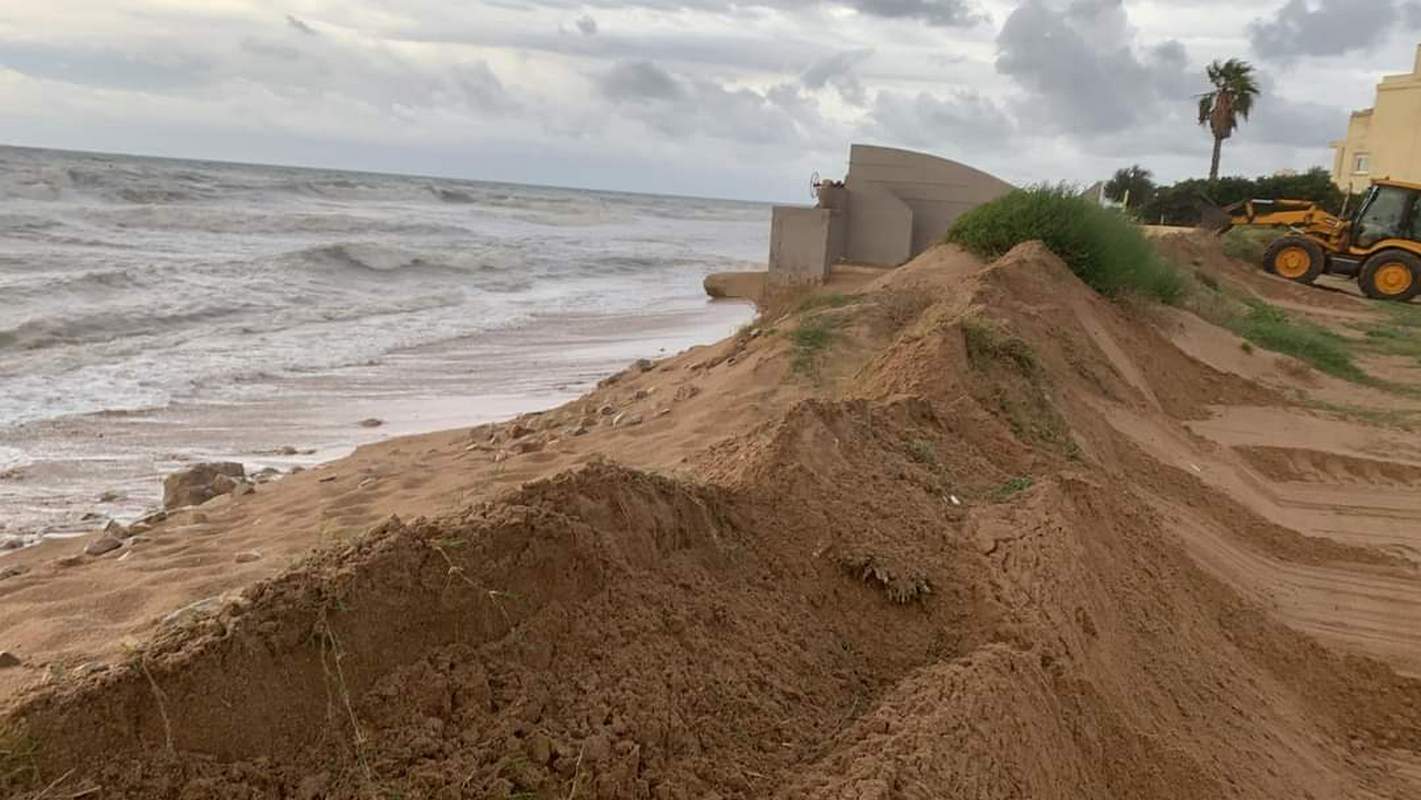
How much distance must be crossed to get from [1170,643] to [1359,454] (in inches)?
225

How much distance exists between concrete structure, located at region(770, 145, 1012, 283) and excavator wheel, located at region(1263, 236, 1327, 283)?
7.79 meters

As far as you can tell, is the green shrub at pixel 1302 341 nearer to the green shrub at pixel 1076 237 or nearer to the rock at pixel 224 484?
the green shrub at pixel 1076 237

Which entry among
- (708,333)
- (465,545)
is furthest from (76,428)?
(708,333)

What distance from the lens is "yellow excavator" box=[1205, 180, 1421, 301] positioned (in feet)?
68.1

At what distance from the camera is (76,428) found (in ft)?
27.2

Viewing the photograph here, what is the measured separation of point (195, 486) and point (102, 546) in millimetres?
1171

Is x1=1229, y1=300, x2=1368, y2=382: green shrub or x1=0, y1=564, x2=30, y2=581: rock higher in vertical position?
x1=1229, y1=300, x2=1368, y2=382: green shrub

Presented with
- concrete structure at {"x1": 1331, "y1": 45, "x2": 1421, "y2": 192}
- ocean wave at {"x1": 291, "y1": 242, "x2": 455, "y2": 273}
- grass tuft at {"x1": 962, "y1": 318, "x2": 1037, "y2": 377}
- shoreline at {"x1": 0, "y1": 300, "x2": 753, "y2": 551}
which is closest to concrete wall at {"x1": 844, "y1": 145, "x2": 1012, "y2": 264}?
shoreline at {"x1": 0, "y1": 300, "x2": 753, "y2": 551}

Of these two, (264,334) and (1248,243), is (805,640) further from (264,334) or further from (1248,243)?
(1248,243)

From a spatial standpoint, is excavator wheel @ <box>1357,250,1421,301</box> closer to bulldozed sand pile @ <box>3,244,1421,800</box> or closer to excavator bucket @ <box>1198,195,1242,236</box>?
excavator bucket @ <box>1198,195,1242,236</box>

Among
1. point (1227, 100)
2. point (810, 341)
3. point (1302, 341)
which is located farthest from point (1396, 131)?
point (810, 341)

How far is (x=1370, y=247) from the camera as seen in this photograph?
21562 millimetres

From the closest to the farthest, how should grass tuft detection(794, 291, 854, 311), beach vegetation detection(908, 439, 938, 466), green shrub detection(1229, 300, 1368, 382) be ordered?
beach vegetation detection(908, 439, 938, 466) → grass tuft detection(794, 291, 854, 311) → green shrub detection(1229, 300, 1368, 382)

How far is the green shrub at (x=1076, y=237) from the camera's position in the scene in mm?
11805
